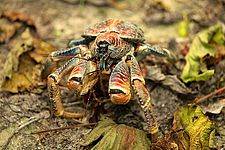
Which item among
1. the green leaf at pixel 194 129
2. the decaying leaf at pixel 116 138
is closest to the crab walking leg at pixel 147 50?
the green leaf at pixel 194 129

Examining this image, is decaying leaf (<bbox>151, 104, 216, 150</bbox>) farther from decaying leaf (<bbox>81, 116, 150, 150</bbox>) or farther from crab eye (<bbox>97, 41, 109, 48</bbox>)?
crab eye (<bbox>97, 41, 109, 48</bbox>)

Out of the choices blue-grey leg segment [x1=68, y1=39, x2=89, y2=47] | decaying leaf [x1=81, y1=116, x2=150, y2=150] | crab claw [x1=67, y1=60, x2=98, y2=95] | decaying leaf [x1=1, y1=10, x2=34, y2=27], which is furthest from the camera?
decaying leaf [x1=1, y1=10, x2=34, y2=27]

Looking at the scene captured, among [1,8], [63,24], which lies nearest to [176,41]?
→ [63,24]

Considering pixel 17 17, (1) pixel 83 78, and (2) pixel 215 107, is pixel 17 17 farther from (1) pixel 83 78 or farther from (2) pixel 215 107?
(2) pixel 215 107

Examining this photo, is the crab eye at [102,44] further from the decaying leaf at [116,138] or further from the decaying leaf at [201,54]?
the decaying leaf at [201,54]

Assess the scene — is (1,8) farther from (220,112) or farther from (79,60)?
(220,112)

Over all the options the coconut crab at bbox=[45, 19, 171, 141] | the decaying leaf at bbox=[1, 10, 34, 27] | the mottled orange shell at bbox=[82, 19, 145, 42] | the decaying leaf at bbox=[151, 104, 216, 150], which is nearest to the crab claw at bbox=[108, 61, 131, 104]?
the coconut crab at bbox=[45, 19, 171, 141]
